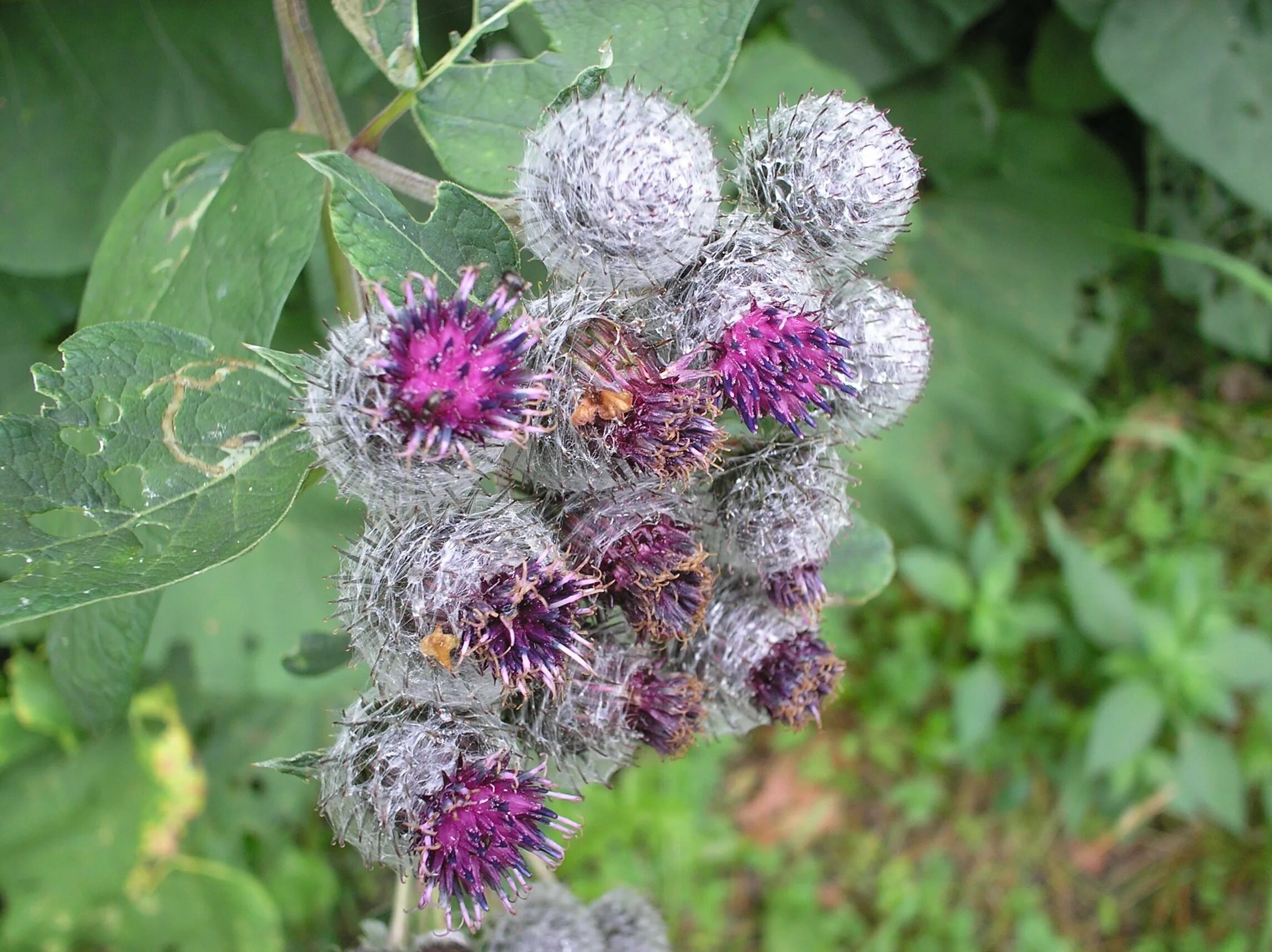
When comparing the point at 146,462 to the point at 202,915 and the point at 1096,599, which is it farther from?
the point at 1096,599

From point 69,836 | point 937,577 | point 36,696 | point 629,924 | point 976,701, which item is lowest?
point 976,701

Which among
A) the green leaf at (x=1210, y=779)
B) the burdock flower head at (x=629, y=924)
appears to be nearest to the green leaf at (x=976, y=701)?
the green leaf at (x=1210, y=779)

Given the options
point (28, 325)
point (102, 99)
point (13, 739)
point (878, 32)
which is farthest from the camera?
point (878, 32)

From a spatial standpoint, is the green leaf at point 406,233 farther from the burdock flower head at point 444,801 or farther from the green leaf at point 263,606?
the green leaf at point 263,606

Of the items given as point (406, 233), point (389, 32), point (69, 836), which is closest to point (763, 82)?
point (389, 32)

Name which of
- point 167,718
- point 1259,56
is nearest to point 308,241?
point 167,718
